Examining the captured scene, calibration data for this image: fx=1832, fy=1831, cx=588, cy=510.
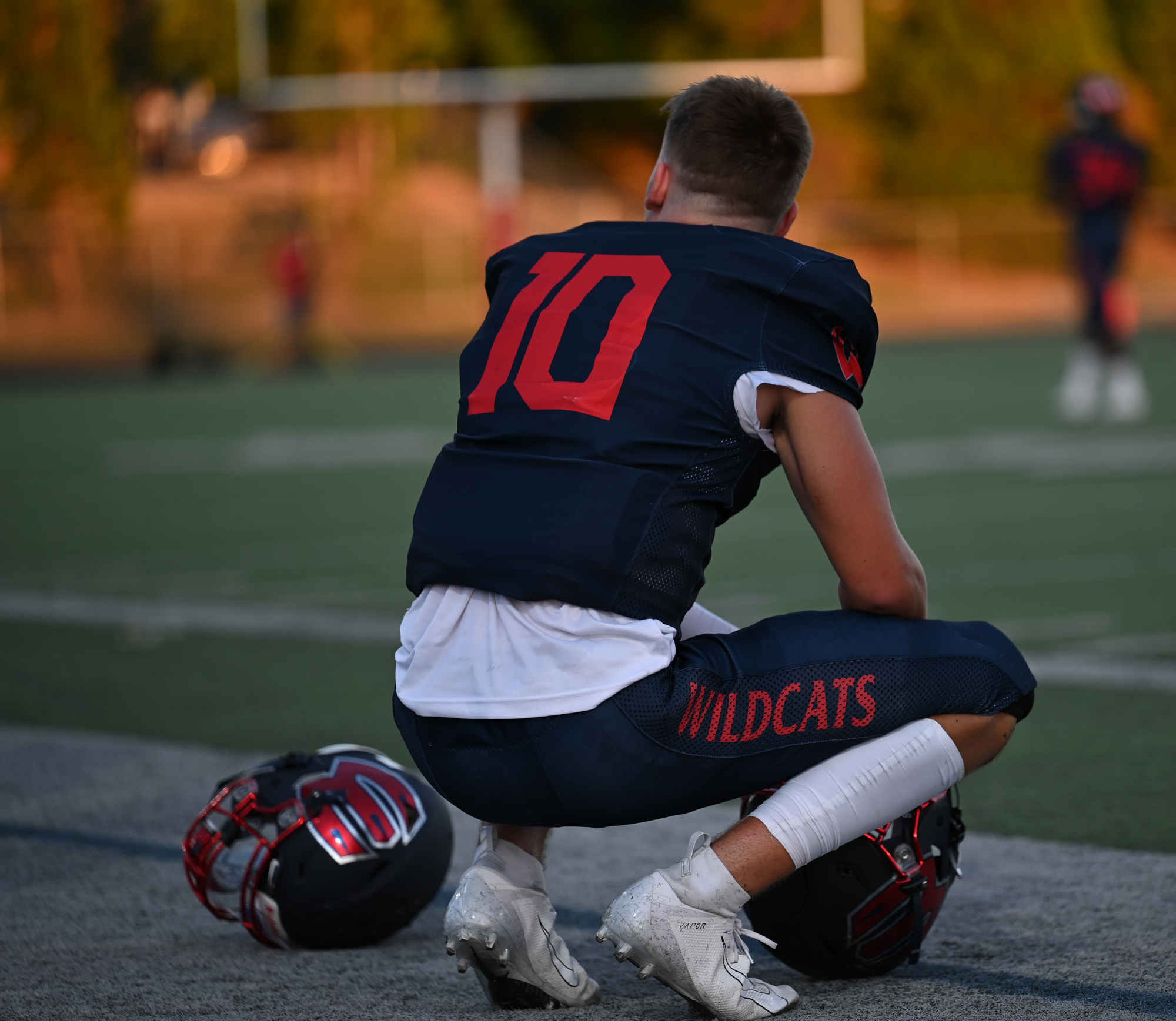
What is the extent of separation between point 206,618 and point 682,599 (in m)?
4.75

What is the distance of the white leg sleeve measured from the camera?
2809 millimetres

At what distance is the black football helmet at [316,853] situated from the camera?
10.9 ft

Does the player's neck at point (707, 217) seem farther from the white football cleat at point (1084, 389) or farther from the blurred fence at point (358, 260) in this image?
the blurred fence at point (358, 260)

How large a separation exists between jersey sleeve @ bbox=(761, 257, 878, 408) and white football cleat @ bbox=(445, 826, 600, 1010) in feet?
3.09

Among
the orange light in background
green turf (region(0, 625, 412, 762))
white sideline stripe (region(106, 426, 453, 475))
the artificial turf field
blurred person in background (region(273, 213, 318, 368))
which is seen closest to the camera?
the artificial turf field

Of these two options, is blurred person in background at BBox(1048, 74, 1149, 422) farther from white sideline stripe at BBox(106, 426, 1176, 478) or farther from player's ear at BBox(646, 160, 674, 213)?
player's ear at BBox(646, 160, 674, 213)

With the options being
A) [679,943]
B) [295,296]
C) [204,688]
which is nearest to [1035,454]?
[204,688]

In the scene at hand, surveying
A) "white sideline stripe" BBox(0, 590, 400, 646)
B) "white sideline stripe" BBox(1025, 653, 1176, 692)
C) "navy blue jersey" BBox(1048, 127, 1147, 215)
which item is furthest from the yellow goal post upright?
"white sideline stripe" BBox(1025, 653, 1176, 692)

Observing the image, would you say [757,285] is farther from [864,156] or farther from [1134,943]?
[864,156]

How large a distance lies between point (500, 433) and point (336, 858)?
935 millimetres

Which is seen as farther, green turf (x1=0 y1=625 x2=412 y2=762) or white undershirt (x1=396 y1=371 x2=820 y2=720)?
green turf (x1=0 y1=625 x2=412 y2=762)

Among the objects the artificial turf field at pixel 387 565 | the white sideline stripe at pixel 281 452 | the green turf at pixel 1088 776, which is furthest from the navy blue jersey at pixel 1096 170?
the green turf at pixel 1088 776

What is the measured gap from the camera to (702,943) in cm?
276

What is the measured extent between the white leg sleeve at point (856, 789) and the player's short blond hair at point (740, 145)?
0.87m
